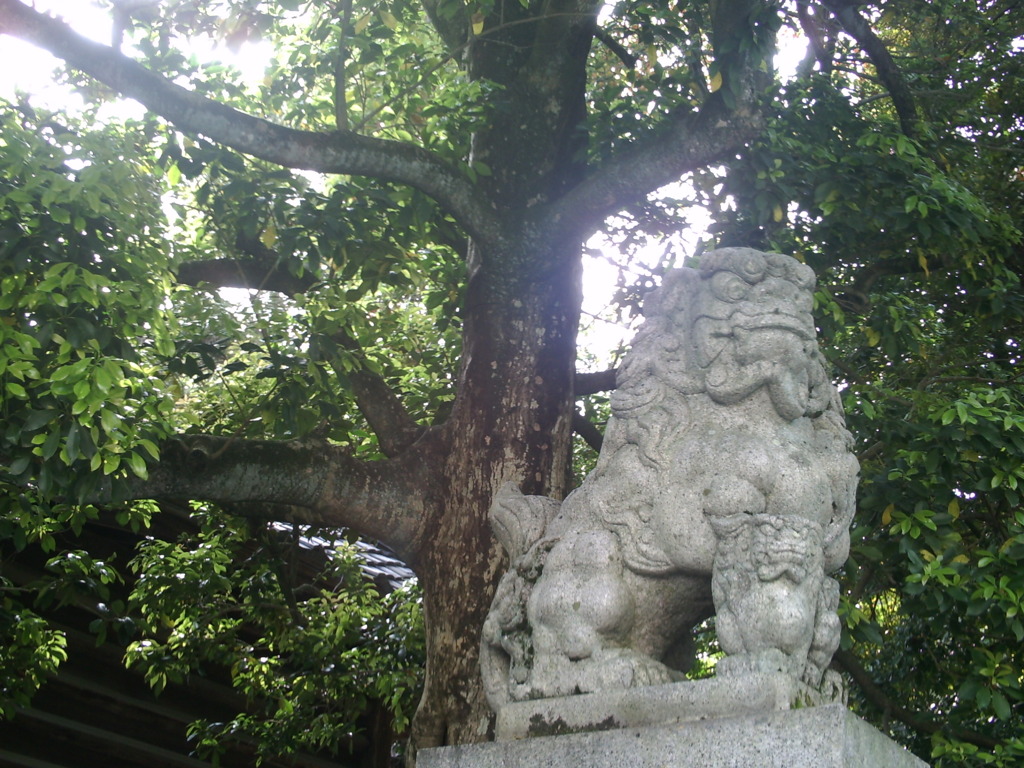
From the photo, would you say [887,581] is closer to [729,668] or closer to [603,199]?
[603,199]

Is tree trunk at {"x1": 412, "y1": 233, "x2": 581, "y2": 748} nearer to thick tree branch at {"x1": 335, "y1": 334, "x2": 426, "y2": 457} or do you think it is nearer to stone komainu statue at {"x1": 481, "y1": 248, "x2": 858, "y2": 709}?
thick tree branch at {"x1": 335, "y1": 334, "x2": 426, "y2": 457}

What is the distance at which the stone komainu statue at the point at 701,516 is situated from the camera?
3162 millimetres

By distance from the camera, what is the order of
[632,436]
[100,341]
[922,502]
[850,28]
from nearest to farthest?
[632,436]
[100,341]
[922,502]
[850,28]

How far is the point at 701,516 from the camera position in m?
3.33

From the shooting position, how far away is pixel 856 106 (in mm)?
6754

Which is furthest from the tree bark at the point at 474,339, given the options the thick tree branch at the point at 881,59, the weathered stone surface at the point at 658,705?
the weathered stone surface at the point at 658,705

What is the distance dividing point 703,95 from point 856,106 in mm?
1106

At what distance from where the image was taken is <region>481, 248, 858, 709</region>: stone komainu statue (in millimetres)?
3162

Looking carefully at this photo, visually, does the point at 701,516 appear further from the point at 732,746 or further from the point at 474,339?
the point at 474,339

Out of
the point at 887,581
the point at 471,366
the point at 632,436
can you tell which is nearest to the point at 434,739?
the point at 471,366

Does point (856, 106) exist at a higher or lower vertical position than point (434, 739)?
higher

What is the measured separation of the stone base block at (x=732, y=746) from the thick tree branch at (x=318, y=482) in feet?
8.16

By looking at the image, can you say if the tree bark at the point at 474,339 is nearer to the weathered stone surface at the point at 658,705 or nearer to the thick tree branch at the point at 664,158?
the thick tree branch at the point at 664,158

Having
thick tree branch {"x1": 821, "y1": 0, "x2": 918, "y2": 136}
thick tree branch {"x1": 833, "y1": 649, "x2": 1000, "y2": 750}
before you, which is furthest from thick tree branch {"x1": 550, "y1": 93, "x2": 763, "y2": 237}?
thick tree branch {"x1": 833, "y1": 649, "x2": 1000, "y2": 750}
